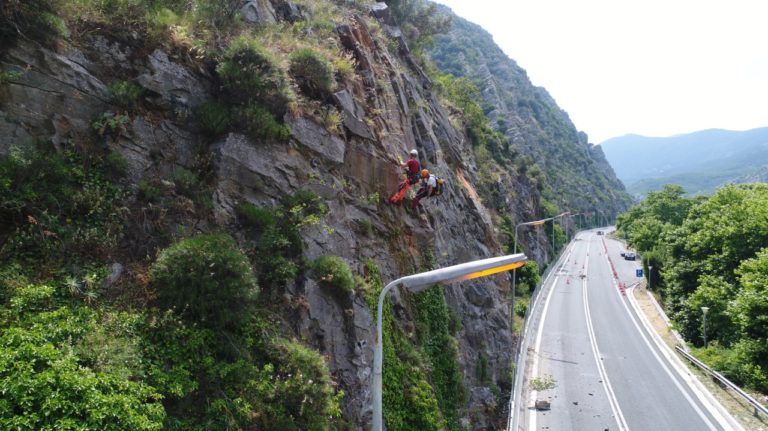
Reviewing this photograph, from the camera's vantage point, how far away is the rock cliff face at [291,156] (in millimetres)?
8344

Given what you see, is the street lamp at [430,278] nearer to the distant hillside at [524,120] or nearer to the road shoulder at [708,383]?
the road shoulder at [708,383]

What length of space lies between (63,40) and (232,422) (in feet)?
28.5

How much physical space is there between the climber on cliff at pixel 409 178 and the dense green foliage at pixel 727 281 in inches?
748

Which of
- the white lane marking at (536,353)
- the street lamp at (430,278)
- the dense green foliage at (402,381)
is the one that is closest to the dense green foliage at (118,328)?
the street lamp at (430,278)

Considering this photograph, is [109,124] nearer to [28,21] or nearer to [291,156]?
[28,21]

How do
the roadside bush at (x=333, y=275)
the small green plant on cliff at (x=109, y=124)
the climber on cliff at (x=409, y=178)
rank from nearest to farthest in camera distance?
→ 1. the small green plant on cliff at (x=109, y=124)
2. the roadside bush at (x=333, y=275)
3. the climber on cliff at (x=409, y=178)

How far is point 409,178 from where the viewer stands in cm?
1393

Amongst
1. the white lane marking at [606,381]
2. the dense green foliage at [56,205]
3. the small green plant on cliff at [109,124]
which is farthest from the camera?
the white lane marking at [606,381]

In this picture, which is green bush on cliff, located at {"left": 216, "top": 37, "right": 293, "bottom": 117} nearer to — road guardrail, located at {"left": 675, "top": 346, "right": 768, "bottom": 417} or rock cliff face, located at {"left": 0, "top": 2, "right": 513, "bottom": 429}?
rock cliff face, located at {"left": 0, "top": 2, "right": 513, "bottom": 429}

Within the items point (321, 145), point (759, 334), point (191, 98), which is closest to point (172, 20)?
point (191, 98)

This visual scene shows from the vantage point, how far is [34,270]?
6.69 metres

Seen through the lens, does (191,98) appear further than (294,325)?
Yes

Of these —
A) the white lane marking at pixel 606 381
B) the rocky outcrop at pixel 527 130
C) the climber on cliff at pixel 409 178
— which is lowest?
the white lane marking at pixel 606 381

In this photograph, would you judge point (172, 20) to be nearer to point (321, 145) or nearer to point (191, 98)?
point (191, 98)
